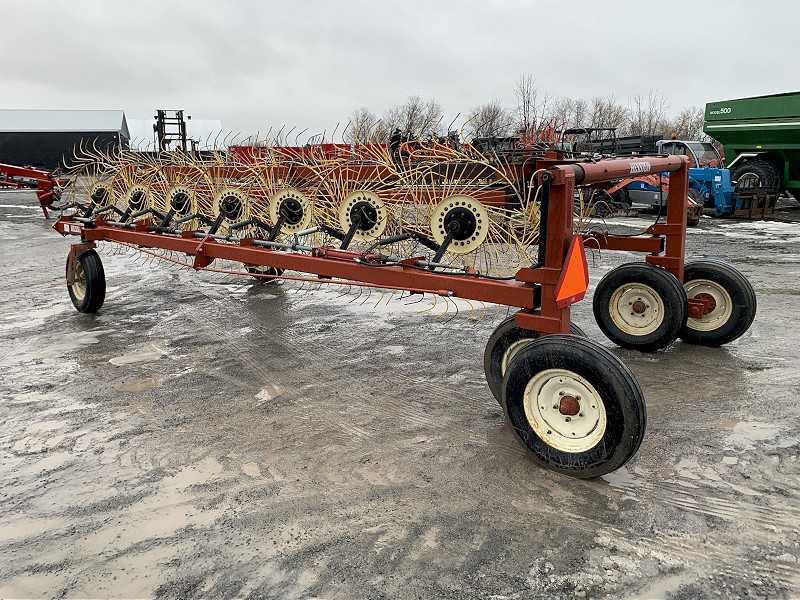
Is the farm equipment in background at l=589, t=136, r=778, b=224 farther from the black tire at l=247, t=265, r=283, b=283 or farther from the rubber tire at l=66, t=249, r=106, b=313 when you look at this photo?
the rubber tire at l=66, t=249, r=106, b=313

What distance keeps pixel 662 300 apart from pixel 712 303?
1.68 feet

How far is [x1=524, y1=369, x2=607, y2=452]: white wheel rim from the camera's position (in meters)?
2.99

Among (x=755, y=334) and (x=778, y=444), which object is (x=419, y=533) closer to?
(x=778, y=444)

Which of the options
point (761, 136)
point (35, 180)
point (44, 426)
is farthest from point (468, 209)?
point (761, 136)

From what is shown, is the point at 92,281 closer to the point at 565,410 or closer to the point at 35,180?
the point at 565,410

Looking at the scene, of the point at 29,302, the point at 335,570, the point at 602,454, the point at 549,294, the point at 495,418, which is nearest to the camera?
the point at 335,570

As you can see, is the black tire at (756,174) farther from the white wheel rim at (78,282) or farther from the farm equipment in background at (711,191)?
the white wheel rim at (78,282)

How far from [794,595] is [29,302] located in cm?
692

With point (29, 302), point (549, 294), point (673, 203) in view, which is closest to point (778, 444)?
point (549, 294)

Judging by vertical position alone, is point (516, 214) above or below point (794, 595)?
above

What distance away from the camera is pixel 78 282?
636 centimetres

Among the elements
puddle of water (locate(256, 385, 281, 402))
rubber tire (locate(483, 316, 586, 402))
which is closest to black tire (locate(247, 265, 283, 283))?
puddle of water (locate(256, 385, 281, 402))

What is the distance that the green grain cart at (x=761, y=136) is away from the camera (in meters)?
14.6

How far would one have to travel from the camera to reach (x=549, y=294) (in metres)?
3.27
